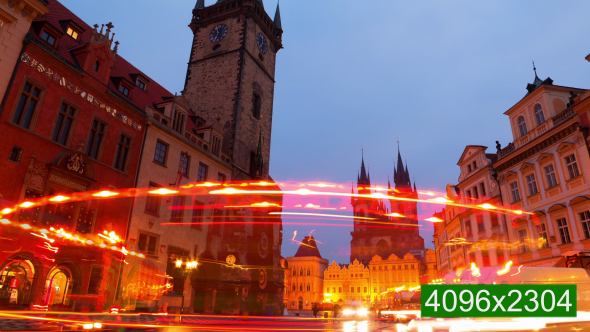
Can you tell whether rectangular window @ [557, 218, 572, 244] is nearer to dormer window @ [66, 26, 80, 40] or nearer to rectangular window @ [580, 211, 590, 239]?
rectangular window @ [580, 211, 590, 239]

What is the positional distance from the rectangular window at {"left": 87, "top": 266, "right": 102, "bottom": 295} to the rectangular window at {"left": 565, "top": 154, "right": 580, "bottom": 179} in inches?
1119

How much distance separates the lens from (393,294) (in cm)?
9175

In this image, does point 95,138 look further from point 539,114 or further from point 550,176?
point 539,114

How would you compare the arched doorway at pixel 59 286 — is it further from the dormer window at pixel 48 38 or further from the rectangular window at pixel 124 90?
the dormer window at pixel 48 38

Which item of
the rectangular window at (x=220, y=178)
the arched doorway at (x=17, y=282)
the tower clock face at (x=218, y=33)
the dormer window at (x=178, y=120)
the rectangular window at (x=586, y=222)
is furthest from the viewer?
the tower clock face at (x=218, y=33)

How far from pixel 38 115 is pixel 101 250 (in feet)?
25.3

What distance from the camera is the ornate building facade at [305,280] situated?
9850cm

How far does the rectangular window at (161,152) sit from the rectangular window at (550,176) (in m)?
26.6

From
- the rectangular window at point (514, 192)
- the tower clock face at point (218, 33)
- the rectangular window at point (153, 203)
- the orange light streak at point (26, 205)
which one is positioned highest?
the tower clock face at point (218, 33)

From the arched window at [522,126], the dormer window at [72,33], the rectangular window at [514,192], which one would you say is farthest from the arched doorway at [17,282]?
the arched window at [522,126]

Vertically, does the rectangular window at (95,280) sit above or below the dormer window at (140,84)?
below

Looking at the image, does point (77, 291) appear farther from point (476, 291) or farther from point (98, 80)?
point (476, 291)

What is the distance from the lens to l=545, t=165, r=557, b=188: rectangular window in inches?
932

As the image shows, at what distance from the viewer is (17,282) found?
15773 millimetres
